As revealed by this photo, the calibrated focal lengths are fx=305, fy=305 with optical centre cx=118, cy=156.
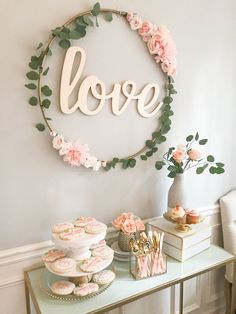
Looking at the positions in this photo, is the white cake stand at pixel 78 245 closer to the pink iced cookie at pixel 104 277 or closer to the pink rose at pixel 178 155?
the pink iced cookie at pixel 104 277

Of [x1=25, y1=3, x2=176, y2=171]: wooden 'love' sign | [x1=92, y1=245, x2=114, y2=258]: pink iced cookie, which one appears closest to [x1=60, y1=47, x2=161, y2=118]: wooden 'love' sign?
[x1=25, y1=3, x2=176, y2=171]: wooden 'love' sign

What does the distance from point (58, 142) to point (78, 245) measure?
440mm

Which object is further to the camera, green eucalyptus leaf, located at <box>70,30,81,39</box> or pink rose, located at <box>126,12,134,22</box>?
pink rose, located at <box>126,12,134,22</box>

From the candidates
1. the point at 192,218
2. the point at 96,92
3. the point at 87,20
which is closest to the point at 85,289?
the point at 192,218

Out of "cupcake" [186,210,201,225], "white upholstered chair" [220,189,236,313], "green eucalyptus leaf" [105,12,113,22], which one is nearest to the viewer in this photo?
"green eucalyptus leaf" [105,12,113,22]

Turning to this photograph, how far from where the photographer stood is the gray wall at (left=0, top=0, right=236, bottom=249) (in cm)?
123

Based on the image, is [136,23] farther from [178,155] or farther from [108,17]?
[178,155]

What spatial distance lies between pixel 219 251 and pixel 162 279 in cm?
41

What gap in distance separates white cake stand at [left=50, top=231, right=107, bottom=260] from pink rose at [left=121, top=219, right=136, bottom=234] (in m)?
0.18

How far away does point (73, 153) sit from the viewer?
1.33 metres

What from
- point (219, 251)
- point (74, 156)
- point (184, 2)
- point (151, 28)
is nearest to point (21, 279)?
point (74, 156)

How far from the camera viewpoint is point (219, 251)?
1.55 m

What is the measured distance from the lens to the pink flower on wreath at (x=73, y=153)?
52.1 inches

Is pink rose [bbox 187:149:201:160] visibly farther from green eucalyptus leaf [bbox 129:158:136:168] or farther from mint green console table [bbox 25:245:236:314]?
mint green console table [bbox 25:245:236:314]
